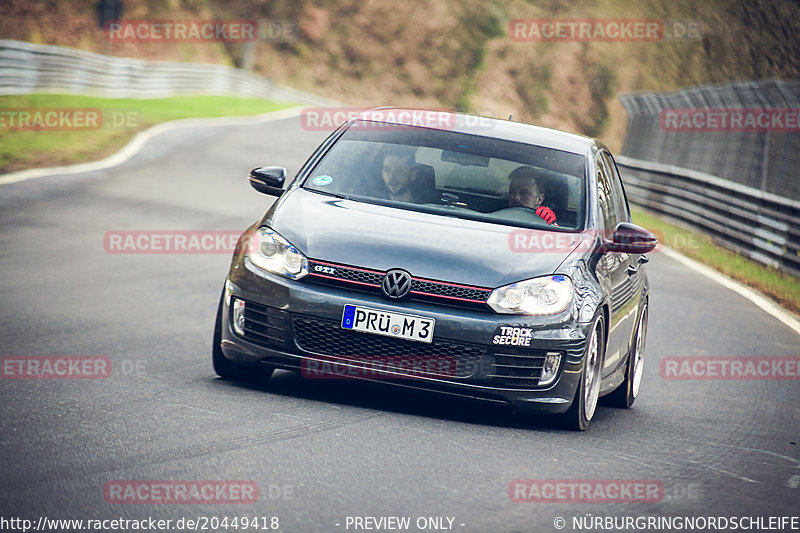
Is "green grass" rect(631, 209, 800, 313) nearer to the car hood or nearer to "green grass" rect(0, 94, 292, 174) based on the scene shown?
the car hood

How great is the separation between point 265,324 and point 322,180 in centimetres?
128

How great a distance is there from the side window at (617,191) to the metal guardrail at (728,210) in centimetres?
857

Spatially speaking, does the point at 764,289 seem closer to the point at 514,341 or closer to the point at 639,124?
the point at 514,341

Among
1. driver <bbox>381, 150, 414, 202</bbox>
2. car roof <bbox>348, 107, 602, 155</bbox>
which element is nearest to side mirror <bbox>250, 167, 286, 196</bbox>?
driver <bbox>381, 150, 414, 202</bbox>

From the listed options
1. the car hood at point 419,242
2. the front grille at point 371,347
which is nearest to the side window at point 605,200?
the car hood at point 419,242

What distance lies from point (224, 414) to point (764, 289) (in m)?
11.1

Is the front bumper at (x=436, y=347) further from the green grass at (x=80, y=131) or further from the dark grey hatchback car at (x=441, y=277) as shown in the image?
the green grass at (x=80, y=131)

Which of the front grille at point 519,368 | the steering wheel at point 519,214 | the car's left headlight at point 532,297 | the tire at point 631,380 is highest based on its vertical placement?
the steering wheel at point 519,214

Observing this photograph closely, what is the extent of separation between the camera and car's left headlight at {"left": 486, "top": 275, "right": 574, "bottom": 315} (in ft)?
21.1

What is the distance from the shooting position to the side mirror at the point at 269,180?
7676mm

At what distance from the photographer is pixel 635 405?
331 inches

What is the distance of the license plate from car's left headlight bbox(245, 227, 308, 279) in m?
0.37

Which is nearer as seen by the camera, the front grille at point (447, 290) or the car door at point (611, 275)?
the front grille at point (447, 290)

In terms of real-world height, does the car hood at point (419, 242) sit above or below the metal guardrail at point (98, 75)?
above
